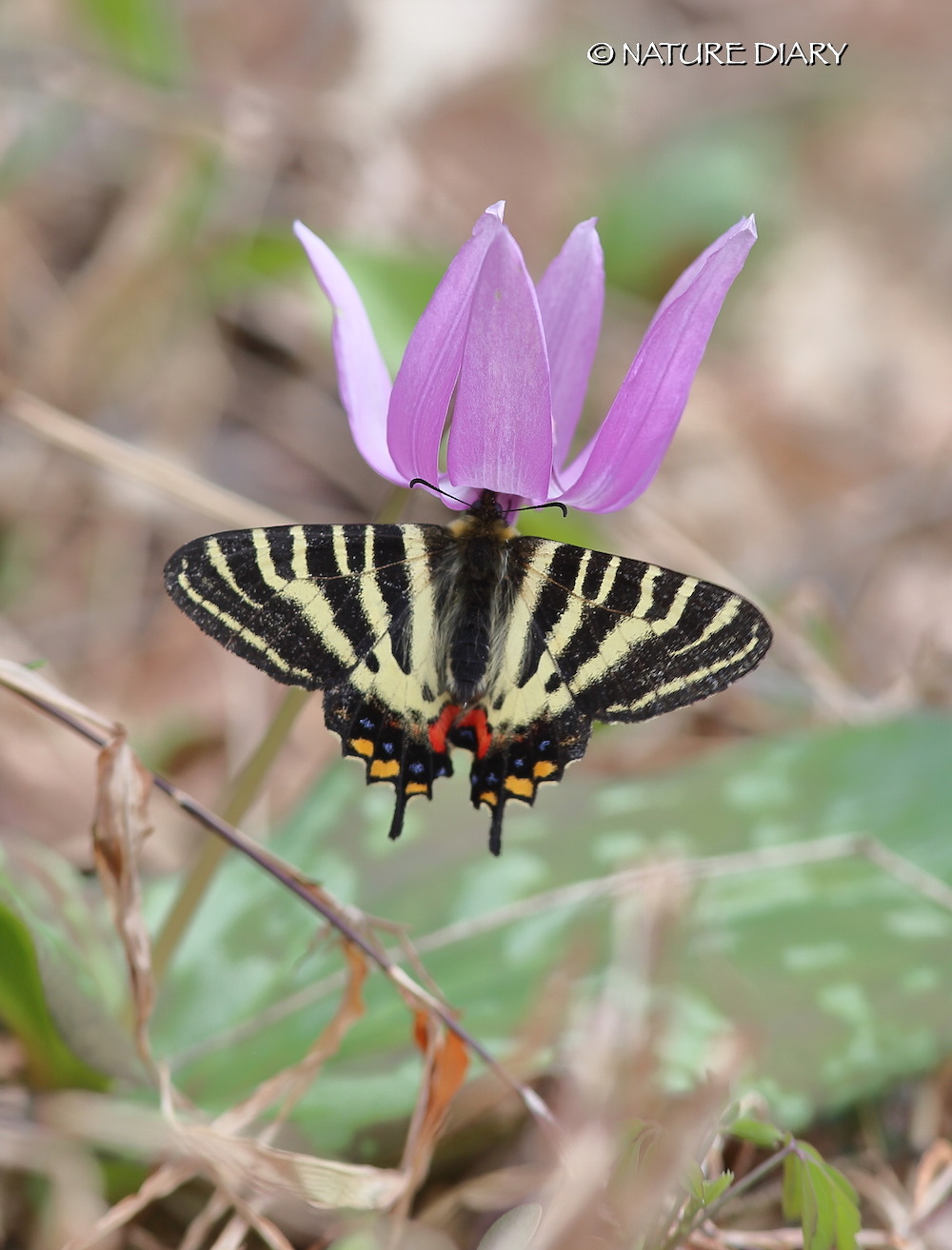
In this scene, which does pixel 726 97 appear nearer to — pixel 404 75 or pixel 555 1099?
pixel 404 75

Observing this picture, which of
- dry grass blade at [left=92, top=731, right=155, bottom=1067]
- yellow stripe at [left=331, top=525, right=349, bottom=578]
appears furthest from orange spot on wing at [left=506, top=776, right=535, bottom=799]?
dry grass blade at [left=92, top=731, right=155, bottom=1067]

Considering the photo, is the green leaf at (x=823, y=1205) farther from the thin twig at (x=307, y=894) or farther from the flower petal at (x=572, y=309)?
the flower petal at (x=572, y=309)

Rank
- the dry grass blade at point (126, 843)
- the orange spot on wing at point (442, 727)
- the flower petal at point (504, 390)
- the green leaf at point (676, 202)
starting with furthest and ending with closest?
the green leaf at point (676, 202), the orange spot on wing at point (442, 727), the dry grass blade at point (126, 843), the flower petal at point (504, 390)

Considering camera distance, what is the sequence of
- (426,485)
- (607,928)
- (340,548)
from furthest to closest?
(607,928) → (340,548) → (426,485)

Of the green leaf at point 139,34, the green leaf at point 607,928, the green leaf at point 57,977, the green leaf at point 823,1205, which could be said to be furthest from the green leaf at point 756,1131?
the green leaf at point 139,34

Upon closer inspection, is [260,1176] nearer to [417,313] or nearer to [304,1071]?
[304,1071]

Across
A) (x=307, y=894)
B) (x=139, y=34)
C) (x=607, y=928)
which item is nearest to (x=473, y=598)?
(x=307, y=894)

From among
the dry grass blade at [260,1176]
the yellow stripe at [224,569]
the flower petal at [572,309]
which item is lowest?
the dry grass blade at [260,1176]

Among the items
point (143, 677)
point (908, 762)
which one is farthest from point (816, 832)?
point (143, 677)
